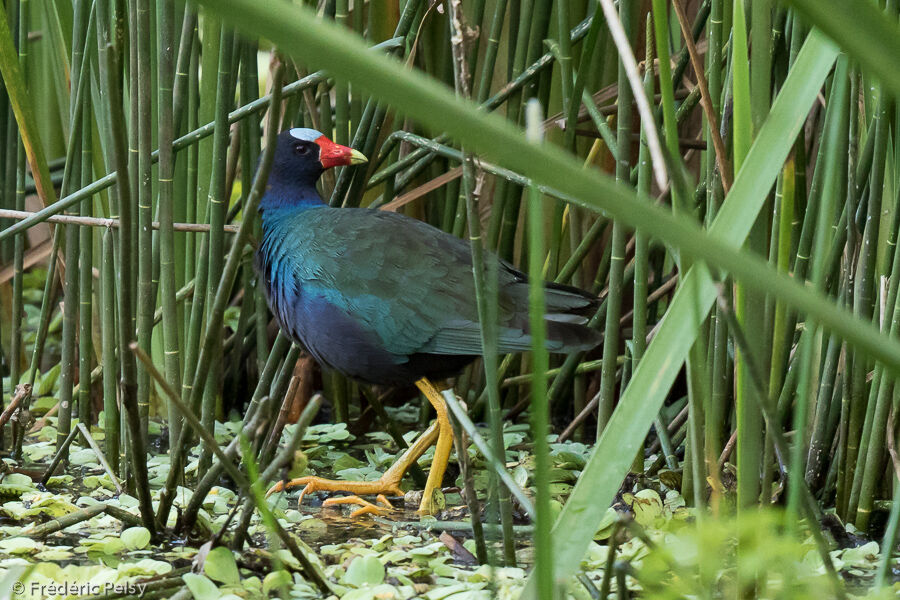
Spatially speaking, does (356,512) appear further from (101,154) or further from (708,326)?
(101,154)

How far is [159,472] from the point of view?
6.17ft

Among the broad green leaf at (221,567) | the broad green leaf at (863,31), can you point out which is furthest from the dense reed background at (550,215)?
the broad green leaf at (221,567)

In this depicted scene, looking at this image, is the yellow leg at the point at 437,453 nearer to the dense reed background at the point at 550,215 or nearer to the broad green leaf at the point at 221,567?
the dense reed background at the point at 550,215

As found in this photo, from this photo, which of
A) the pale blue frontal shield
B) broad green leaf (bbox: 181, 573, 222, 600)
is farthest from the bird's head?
broad green leaf (bbox: 181, 573, 222, 600)

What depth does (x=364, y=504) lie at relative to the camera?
180 centimetres

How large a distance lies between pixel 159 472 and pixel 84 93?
716 millimetres

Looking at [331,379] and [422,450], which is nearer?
[422,450]

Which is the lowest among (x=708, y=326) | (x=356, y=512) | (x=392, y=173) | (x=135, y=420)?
(x=356, y=512)

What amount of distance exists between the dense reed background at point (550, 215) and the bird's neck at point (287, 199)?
0.23 feet

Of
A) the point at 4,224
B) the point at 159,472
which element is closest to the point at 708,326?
the point at 159,472

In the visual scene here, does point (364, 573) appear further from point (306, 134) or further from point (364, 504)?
point (306, 134)

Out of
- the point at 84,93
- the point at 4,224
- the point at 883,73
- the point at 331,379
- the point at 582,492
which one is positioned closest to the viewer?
the point at 883,73

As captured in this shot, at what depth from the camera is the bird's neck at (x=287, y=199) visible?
6.73 ft

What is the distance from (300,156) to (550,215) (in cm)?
57
